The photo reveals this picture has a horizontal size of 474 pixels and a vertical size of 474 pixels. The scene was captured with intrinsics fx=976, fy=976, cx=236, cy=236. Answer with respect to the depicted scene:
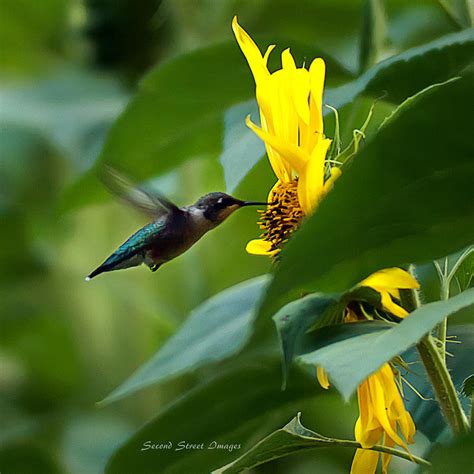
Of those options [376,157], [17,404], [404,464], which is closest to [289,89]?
[376,157]

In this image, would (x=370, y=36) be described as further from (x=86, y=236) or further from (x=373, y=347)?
(x=86, y=236)

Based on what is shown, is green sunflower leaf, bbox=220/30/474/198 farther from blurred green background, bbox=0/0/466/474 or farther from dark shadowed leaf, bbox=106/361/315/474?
blurred green background, bbox=0/0/466/474

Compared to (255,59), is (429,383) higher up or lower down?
lower down

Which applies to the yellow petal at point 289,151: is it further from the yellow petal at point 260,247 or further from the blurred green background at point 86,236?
the blurred green background at point 86,236

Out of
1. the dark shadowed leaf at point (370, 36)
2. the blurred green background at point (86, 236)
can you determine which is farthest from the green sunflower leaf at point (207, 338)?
the blurred green background at point (86, 236)

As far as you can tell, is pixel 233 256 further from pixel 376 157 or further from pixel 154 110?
pixel 376 157

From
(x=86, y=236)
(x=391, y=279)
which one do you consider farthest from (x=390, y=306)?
(x=86, y=236)

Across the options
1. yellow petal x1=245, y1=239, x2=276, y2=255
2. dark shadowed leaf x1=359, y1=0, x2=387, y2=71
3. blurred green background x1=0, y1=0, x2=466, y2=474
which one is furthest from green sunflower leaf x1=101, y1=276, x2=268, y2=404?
blurred green background x1=0, y1=0, x2=466, y2=474
